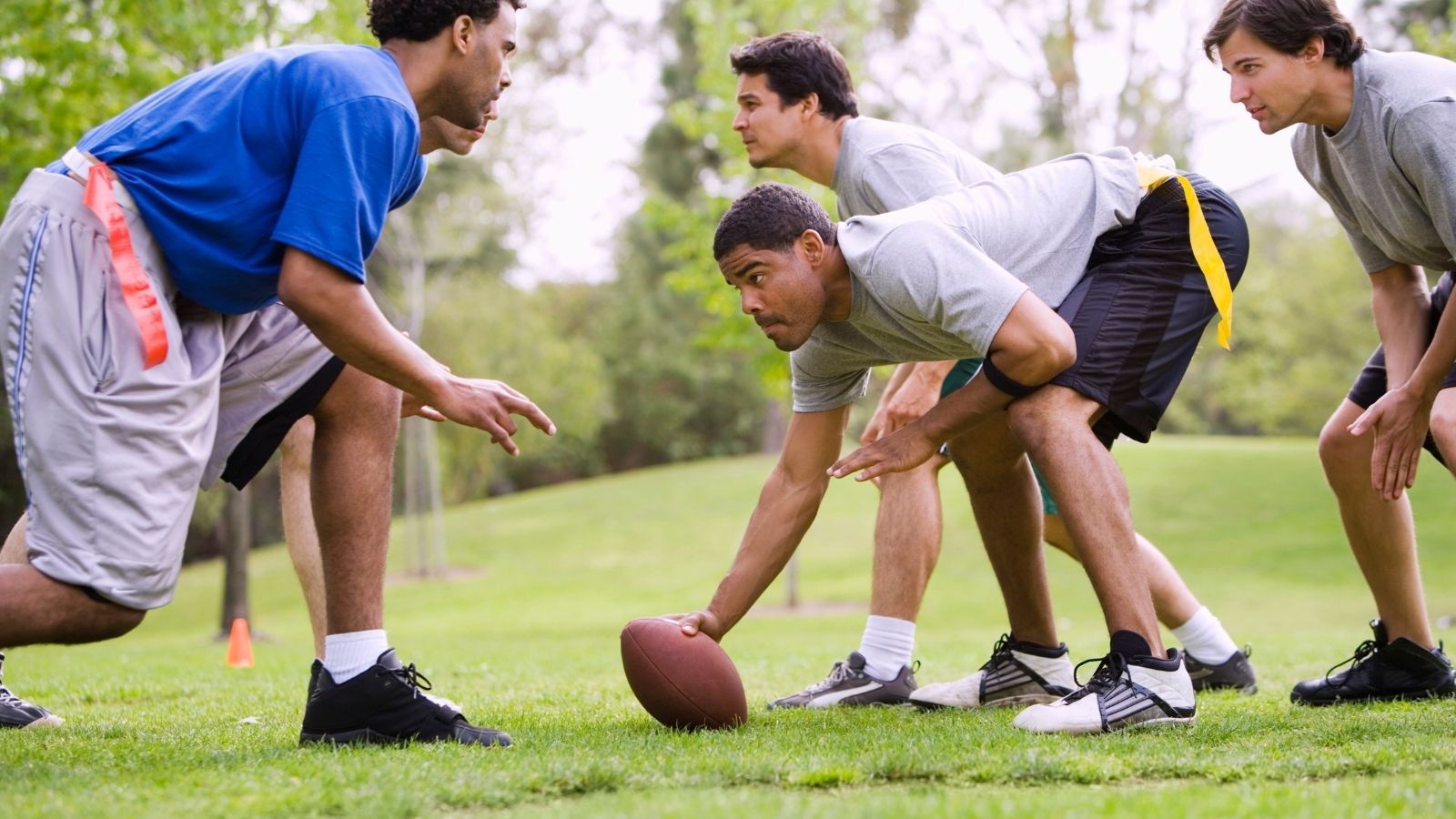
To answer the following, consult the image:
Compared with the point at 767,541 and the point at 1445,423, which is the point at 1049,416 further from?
the point at 1445,423

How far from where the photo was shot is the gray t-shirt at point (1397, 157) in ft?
13.1

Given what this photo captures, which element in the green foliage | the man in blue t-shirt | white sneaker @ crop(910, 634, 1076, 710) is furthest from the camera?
→ the green foliage

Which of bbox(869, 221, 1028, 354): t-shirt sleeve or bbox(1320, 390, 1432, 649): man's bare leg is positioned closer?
bbox(869, 221, 1028, 354): t-shirt sleeve

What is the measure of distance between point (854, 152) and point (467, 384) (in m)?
2.10

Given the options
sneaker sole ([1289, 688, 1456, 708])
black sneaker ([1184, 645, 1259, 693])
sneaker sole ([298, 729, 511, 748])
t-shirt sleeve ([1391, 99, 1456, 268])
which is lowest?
black sneaker ([1184, 645, 1259, 693])

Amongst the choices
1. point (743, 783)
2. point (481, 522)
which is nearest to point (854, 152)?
point (743, 783)

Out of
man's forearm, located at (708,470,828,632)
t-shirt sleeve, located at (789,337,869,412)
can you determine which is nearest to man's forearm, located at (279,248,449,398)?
man's forearm, located at (708,470,828,632)

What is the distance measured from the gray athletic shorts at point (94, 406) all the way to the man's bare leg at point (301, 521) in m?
1.57

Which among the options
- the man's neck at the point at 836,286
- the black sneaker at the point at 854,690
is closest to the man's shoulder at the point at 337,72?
the man's neck at the point at 836,286

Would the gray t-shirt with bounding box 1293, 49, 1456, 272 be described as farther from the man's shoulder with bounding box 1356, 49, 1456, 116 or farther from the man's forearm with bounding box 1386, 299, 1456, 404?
the man's forearm with bounding box 1386, 299, 1456, 404

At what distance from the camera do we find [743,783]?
320 cm

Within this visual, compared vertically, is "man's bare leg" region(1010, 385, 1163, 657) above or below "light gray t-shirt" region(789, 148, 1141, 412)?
below

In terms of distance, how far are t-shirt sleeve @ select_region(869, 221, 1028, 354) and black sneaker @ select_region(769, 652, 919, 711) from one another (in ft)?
5.50

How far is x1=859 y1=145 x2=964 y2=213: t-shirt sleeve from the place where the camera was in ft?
15.6
